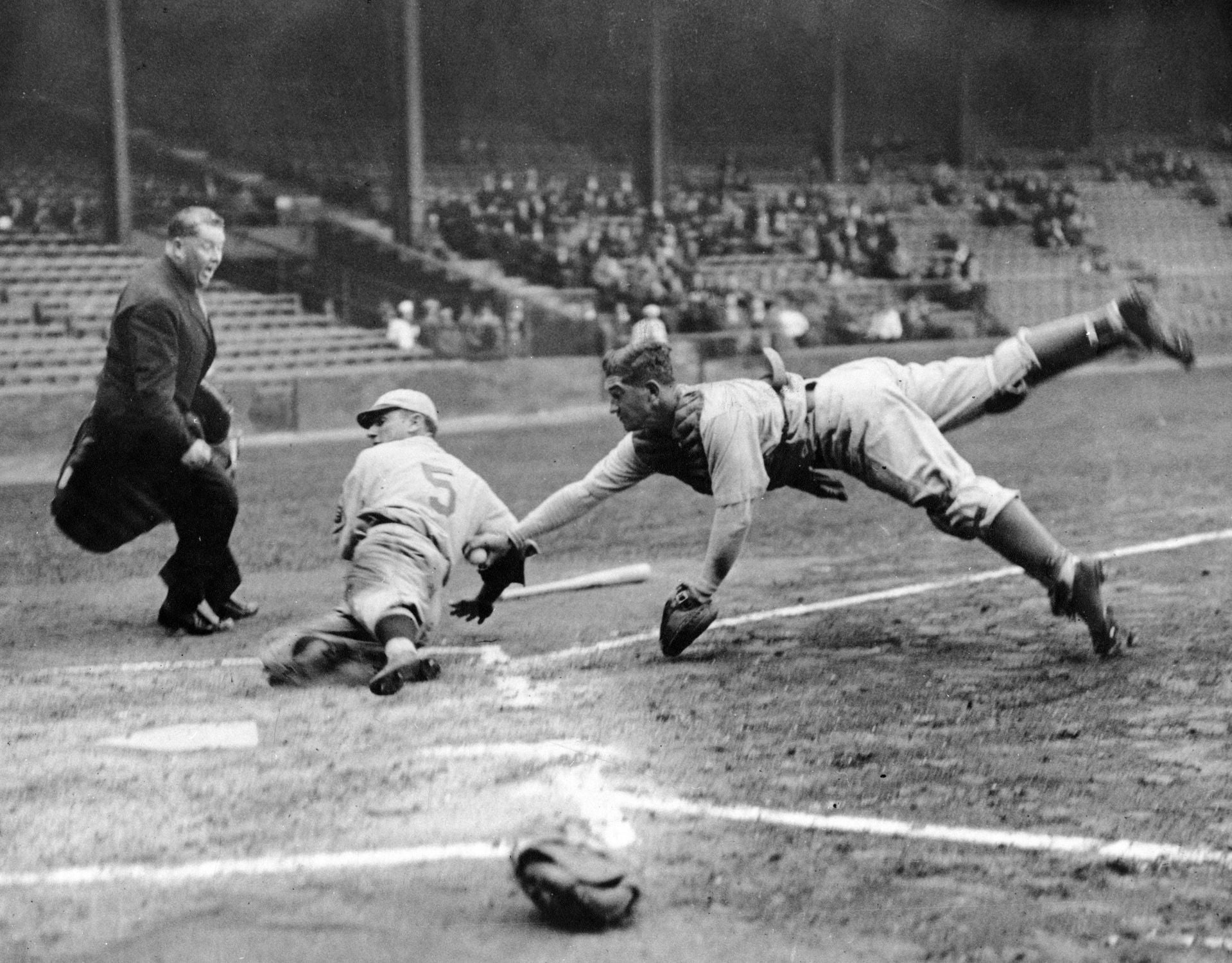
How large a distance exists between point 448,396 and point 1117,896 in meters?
12.5

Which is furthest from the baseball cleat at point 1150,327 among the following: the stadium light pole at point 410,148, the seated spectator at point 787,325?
the stadium light pole at point 410,148

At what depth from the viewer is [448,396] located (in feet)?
49.3

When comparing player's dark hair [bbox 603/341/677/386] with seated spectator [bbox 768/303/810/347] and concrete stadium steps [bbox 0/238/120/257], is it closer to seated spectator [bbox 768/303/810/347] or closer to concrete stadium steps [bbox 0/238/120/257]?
seated spectator [bbox 768/303/810/347]

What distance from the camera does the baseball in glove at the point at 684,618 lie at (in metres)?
4.82

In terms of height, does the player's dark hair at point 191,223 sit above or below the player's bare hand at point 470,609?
above

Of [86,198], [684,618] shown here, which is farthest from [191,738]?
[86,198]

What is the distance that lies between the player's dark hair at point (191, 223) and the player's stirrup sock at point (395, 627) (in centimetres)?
174

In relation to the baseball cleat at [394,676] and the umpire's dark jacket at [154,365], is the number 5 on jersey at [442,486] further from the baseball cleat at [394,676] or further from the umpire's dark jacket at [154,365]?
the umpire's dark jacket at [154,365]

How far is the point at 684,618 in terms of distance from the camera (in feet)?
15.9

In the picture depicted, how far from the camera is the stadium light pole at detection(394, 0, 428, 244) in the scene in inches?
762

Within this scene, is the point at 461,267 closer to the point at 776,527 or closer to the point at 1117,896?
the point at 776,527

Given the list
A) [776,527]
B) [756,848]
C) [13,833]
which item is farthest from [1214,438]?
[13,833]

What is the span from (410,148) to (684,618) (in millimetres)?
16102

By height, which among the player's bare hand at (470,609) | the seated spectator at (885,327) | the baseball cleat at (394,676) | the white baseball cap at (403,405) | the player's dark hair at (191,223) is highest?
the player's dark hair at (191,223)
